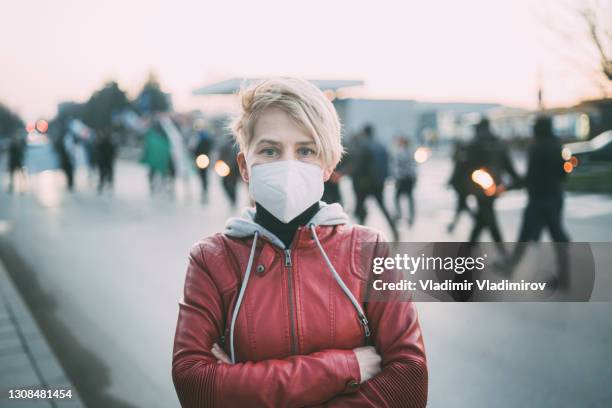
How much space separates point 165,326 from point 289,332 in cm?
337

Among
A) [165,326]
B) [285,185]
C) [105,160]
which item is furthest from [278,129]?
[105,160]

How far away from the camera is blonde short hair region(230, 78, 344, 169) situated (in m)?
1.47

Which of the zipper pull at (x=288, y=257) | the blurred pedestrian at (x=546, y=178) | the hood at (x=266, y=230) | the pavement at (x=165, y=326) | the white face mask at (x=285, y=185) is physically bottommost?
the pavement at (x=165, y=326)

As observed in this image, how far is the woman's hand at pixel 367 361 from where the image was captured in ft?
4.69

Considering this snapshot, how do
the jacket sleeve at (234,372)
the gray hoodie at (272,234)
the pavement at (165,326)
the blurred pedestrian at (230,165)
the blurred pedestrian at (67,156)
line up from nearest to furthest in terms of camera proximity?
the jacket sleeve at (234,372) < the gray hoodie at (272,234) < the pavement at (165,326) < the blurred pedestrian at (230,165) < the blurred pedestrian at (67,156)

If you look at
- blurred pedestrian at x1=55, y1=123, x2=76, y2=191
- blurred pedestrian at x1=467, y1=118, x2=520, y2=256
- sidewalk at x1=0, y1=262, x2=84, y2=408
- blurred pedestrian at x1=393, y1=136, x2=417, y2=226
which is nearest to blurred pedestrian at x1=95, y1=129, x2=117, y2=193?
blurred pedestrian at x1=55, y1=123, x2=76, y2=191

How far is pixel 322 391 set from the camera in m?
1.38

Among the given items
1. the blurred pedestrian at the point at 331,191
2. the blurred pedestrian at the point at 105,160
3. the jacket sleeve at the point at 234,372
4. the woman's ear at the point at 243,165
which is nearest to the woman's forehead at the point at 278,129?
the woman's ear at the point at 243,165

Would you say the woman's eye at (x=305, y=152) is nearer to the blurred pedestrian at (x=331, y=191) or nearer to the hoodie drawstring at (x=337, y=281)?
the hoodie drawstring at (x=337, y=281)

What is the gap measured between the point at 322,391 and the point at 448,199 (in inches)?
472

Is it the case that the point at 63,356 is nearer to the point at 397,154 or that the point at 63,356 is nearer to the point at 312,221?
the point at 312,221

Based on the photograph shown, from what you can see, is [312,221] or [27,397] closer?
[312,221]

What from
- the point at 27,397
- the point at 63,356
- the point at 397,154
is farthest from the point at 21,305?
the point at 397,154

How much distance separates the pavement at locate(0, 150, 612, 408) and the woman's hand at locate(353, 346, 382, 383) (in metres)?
1.99
